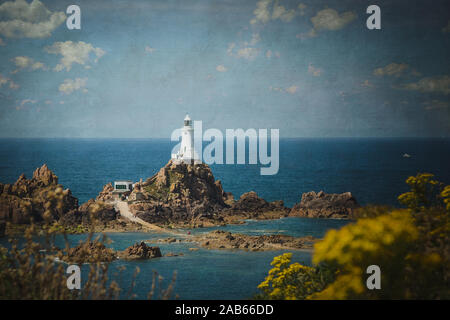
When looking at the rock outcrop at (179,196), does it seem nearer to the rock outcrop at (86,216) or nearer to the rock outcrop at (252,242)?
the rock outcrop at (86,216)

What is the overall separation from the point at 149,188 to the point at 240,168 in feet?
139

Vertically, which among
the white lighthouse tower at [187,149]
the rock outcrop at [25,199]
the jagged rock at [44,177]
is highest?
the white lighthouse tower at [187,149]

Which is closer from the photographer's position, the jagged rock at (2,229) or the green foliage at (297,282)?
the green foliage at (297,282)

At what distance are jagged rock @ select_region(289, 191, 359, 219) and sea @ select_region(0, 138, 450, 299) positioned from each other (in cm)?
124

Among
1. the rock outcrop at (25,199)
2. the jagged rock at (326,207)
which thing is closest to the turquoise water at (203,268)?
the rock outcrop at (25,199)

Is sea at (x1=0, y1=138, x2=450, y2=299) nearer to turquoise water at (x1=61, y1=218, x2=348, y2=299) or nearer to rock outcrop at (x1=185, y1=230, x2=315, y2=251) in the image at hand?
turquoise water at (x1=61, y1=218, x2=348, y2=299)

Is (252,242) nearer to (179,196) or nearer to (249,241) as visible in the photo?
(249,241)

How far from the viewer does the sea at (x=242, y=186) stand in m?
19.0

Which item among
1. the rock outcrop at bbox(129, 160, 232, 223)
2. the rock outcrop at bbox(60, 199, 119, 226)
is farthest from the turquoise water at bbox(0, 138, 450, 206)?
the rock outcrop at bbox(60, 199, 119, 226)

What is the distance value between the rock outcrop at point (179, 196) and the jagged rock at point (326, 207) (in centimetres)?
641

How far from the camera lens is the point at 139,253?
2202 cm

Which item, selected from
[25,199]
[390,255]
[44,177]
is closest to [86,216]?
[25,199]

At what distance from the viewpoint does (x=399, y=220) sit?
30.3ft
